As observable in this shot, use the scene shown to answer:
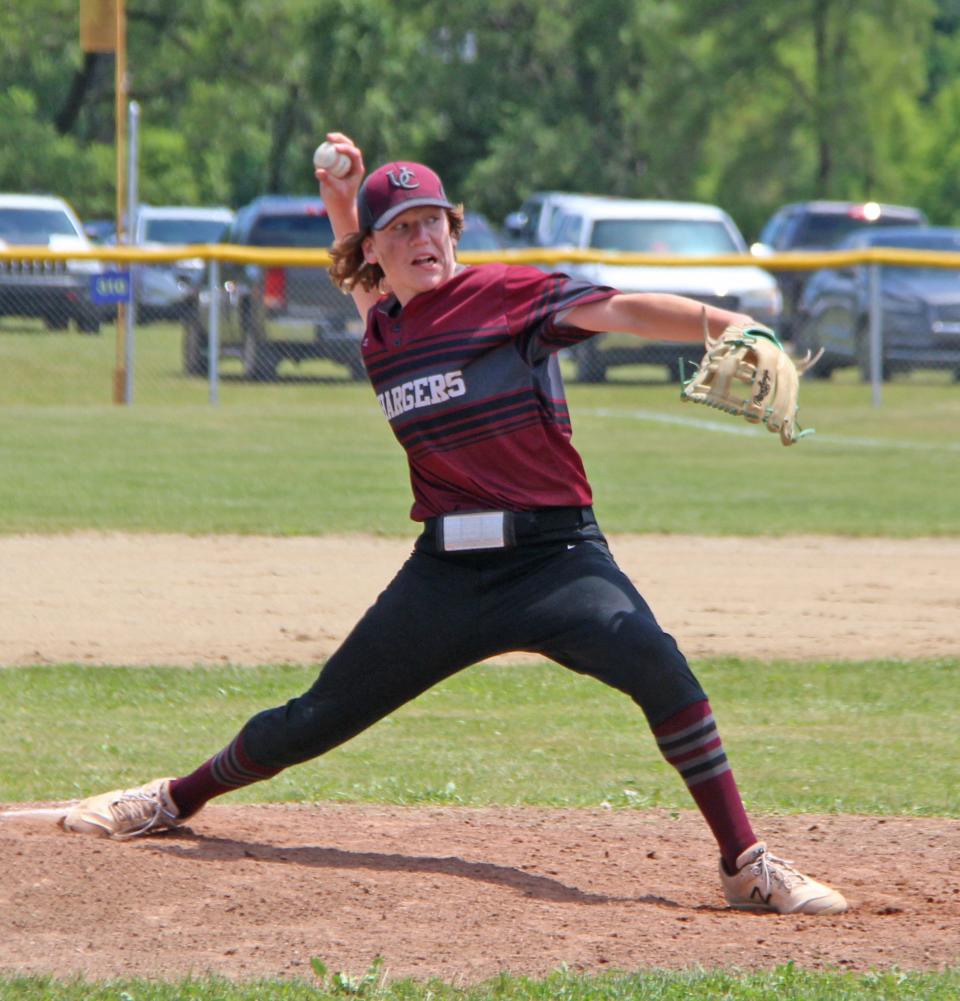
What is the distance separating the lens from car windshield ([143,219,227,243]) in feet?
104

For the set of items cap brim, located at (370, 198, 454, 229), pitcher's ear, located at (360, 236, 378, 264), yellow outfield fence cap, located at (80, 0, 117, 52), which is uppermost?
yellow outfield fence cap, located at (80, 0, 117, 52)

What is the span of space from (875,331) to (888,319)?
4.75 ft

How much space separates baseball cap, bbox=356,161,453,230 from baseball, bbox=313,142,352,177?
1.54ft

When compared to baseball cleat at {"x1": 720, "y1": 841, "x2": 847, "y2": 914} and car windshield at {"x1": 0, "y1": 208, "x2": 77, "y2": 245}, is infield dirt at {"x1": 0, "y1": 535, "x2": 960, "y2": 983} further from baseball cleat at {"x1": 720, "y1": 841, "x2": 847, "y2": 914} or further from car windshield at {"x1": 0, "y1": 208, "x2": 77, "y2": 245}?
car windshield at {"x1": 0, "y1": 208, "x2": 77, "y2": 245}

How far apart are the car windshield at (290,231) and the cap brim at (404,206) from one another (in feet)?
51.9

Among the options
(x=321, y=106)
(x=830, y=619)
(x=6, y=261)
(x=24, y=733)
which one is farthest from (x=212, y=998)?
(x=321, y=106)

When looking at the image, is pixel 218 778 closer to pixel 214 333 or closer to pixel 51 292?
Answer: pixel 214 333

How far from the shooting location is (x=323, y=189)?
4.88 metres

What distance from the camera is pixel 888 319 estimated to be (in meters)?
19.0

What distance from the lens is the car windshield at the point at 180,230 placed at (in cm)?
3181

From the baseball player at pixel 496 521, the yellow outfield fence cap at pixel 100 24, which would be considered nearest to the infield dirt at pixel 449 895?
the baseball player at pixel 496 521

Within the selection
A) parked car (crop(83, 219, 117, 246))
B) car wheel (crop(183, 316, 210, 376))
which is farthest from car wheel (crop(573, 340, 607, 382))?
parked car (crop(83, 219, 117, 246))

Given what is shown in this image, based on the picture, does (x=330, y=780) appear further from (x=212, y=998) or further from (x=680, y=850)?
(x=212, y=998)

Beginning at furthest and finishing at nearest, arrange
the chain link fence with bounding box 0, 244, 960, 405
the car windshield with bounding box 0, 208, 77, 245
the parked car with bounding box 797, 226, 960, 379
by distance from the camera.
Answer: the car windshield with bounding box 0, 208, 77, 245 < the parked car with bounding box 797, 226, 960, 379 < the chain link fence with bounding box 0, 244, 960, 405
